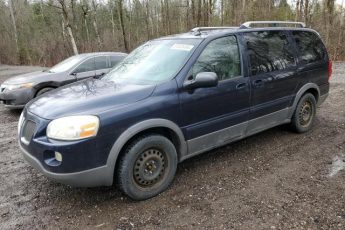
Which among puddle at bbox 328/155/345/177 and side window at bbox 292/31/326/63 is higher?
side window at bbox 292/31/326/63

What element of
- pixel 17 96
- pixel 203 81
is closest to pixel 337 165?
pixel 203 81

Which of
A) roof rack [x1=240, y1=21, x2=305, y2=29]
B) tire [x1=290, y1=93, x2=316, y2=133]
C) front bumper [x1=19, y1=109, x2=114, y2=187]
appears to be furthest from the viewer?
tire [x1=290, y1=93, x2=316, y2=133]

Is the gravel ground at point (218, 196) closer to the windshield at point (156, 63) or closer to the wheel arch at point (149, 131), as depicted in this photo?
the wheel arch at point (149, 131)

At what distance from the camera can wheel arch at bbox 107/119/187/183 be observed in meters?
3.38

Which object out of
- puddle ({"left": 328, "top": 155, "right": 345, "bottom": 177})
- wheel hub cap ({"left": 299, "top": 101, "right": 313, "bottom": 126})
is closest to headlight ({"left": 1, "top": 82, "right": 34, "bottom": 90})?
wheel hub cap ({"left": 299, "top": 101, "right": 313, "bottom": 126})

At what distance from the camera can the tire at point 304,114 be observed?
18.3ft

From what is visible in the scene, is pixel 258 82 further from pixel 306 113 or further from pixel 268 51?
pixel 306 113

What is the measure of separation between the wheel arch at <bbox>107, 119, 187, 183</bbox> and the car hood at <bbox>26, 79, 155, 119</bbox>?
30 cm

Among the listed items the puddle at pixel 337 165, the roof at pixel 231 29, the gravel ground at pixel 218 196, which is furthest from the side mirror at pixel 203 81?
the puddle at pixel 337 165

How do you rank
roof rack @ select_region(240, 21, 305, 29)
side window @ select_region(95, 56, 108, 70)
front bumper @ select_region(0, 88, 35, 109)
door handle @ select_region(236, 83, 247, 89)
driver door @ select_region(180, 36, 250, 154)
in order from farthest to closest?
side window @ select_region(95, 56, 108, 70)
front bumper @ select_region(0, 88, 35, 109)
roof rack @ select_region(240, 21, 305, 29)
door handle @ select_region(236, 83, 247, 89)
driver door @ select_region(180, 36, 250, 154)

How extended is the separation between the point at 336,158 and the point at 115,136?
10.9ft

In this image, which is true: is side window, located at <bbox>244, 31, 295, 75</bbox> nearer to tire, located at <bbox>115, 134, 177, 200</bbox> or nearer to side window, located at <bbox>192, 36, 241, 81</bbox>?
side window, located at <bbox>192, 36, 241, 81</bbox>

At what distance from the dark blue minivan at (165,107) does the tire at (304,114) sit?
0.06 m

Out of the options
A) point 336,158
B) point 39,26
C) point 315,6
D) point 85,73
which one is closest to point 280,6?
point 315,6
